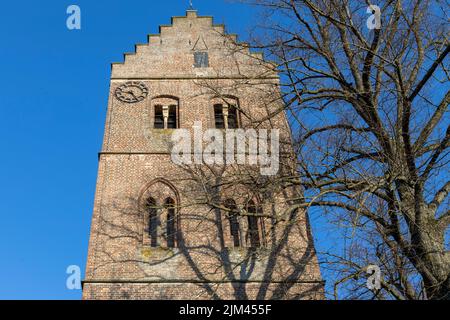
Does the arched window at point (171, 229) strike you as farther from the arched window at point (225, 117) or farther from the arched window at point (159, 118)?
the arched window at point (225, 117)

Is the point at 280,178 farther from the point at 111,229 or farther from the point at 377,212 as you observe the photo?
the point at 111,229

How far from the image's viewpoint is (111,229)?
13938 millimetres

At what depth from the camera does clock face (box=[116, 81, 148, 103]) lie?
58.1ft

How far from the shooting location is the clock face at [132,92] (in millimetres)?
17719

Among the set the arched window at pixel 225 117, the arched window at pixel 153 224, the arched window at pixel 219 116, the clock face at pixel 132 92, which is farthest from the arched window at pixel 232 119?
the arched window at pixel 153 224

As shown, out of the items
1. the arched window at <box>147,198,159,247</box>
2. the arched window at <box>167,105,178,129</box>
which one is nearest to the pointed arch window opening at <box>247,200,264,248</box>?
the arched window at <box>147,198,159,247</box>

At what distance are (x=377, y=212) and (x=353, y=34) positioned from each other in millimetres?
2982

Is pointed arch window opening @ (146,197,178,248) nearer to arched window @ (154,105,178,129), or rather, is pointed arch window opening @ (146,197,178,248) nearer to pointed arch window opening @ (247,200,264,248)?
pointed arch window opening @ (247,200,264,248)

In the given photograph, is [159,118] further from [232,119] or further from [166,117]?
[232,119]

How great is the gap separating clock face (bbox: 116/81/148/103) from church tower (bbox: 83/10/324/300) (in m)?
0.03

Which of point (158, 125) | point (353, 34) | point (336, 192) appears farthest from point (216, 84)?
point (336, 192)

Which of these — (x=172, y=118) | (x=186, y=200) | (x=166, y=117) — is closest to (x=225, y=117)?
(x=172, y=118)

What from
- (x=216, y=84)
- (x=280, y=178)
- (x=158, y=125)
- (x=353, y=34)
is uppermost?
(x=216, y=84)

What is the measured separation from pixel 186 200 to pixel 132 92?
477 cm
